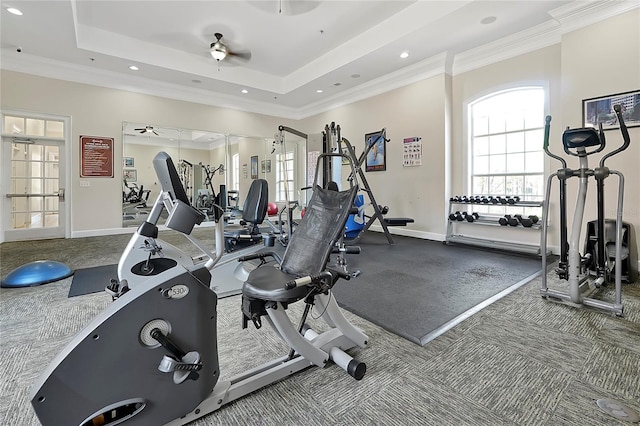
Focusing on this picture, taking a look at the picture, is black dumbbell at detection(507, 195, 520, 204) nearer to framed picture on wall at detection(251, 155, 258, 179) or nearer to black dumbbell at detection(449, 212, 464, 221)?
black dumbbell at detection(449, 212, 464, 221)

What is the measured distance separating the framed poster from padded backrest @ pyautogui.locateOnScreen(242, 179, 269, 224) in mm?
3849

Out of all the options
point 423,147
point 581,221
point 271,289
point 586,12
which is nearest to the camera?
point 271,289

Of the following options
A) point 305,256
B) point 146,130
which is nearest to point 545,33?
point 305,256

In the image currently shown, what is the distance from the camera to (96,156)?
6.07m

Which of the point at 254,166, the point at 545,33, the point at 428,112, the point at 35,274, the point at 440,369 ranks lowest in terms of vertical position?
the point at 440,369

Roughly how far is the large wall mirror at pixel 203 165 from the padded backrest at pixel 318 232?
4.06 m

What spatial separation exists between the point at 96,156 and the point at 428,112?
6617 mm

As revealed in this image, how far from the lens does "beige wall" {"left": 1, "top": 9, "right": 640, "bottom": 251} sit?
11.9 ft

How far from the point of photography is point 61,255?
14.7 ft

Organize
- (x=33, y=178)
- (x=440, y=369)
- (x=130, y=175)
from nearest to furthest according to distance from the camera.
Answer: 1. (x=440, y=369)
2. (x=33, y=178)
3. (x=130, y=175)

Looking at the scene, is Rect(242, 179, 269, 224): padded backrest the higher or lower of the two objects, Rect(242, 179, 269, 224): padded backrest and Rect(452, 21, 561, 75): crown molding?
the lower

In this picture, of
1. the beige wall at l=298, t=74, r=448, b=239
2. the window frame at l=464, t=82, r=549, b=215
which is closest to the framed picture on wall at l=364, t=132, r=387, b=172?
the beige wall at l=298, t=74, r=448, b=239

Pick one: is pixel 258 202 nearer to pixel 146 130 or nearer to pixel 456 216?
pixel 456 216

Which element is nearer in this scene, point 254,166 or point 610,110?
point 610,110
